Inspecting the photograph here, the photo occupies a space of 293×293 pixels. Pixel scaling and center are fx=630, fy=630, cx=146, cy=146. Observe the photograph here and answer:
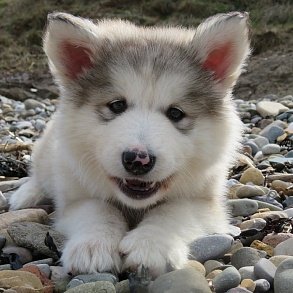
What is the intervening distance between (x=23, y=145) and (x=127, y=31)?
9.13ft

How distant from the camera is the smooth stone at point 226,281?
2471 millimetres

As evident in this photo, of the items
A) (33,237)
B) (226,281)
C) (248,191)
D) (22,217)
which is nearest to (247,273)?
(226,281)

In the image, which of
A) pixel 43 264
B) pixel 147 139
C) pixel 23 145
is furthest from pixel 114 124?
pixel 23 145

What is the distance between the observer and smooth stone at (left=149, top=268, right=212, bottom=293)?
235 cm

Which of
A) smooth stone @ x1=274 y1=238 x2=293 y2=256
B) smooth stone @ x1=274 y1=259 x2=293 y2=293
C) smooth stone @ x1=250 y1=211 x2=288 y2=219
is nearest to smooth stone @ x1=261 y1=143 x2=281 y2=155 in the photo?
smooth stone @ x1=250 y1=211 x2=288 y2=219

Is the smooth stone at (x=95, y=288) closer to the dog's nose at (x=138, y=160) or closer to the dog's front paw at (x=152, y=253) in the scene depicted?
the dog's front paw at (x=152, y=253)

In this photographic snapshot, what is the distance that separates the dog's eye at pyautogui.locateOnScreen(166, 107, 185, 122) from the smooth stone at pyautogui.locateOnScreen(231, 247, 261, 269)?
0.77m

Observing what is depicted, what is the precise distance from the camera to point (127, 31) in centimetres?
378

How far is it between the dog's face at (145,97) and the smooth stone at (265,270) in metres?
0.66

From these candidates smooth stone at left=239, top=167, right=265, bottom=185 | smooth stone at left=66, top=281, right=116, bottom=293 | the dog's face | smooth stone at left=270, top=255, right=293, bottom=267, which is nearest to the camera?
smooth stone at left=66, top=281, right=116, bottom=293

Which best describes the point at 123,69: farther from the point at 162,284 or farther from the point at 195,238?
the point at 162,284

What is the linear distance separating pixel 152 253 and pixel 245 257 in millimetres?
459

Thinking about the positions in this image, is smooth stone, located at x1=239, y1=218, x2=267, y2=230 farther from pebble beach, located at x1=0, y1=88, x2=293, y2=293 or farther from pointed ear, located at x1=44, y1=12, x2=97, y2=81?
pointed ear, located at x1=44, y1=12, x2=97, y2=81

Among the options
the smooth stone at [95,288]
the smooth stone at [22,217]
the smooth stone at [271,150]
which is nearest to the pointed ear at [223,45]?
the smooth stone at [22,217]
